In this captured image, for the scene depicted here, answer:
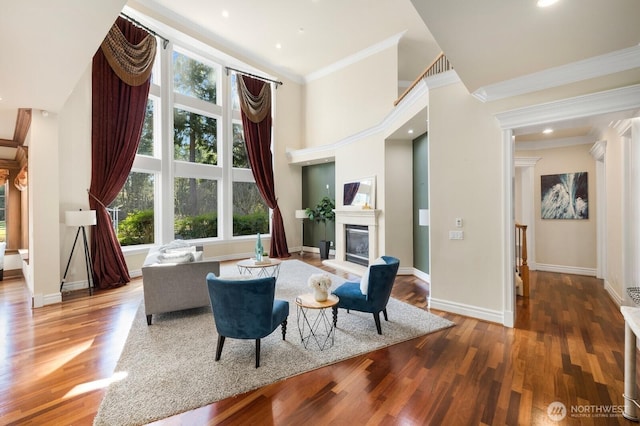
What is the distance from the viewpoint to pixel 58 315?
13.2 ft

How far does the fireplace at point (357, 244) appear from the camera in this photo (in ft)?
22.8

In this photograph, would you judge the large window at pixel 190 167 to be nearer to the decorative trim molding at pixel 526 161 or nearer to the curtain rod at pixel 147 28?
the curtain rod at pixel 147 28

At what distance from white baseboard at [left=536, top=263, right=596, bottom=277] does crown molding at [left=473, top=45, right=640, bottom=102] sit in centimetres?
503

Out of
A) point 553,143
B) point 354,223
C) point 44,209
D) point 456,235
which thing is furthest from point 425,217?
point 44,209

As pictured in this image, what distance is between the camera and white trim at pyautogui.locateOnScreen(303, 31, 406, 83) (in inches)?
292

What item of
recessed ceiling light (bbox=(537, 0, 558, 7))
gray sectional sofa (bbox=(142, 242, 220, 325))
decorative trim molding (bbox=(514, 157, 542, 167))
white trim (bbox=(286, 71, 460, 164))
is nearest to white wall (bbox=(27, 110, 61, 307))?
gray sectional sofa (bbox=(142, 242, 220, 325))

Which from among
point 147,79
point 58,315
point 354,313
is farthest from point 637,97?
point 147,79

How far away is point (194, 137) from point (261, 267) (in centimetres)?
451

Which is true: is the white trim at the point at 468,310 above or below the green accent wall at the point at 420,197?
below

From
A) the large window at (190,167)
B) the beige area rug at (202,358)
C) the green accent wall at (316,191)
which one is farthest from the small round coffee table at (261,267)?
the green accent wall at (316,191)

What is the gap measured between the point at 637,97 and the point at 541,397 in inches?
121

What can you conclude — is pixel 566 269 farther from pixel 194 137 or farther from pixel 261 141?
pixel 194 137

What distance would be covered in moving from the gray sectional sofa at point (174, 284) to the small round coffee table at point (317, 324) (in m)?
1.49

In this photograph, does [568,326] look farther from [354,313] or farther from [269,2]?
[269,2]
